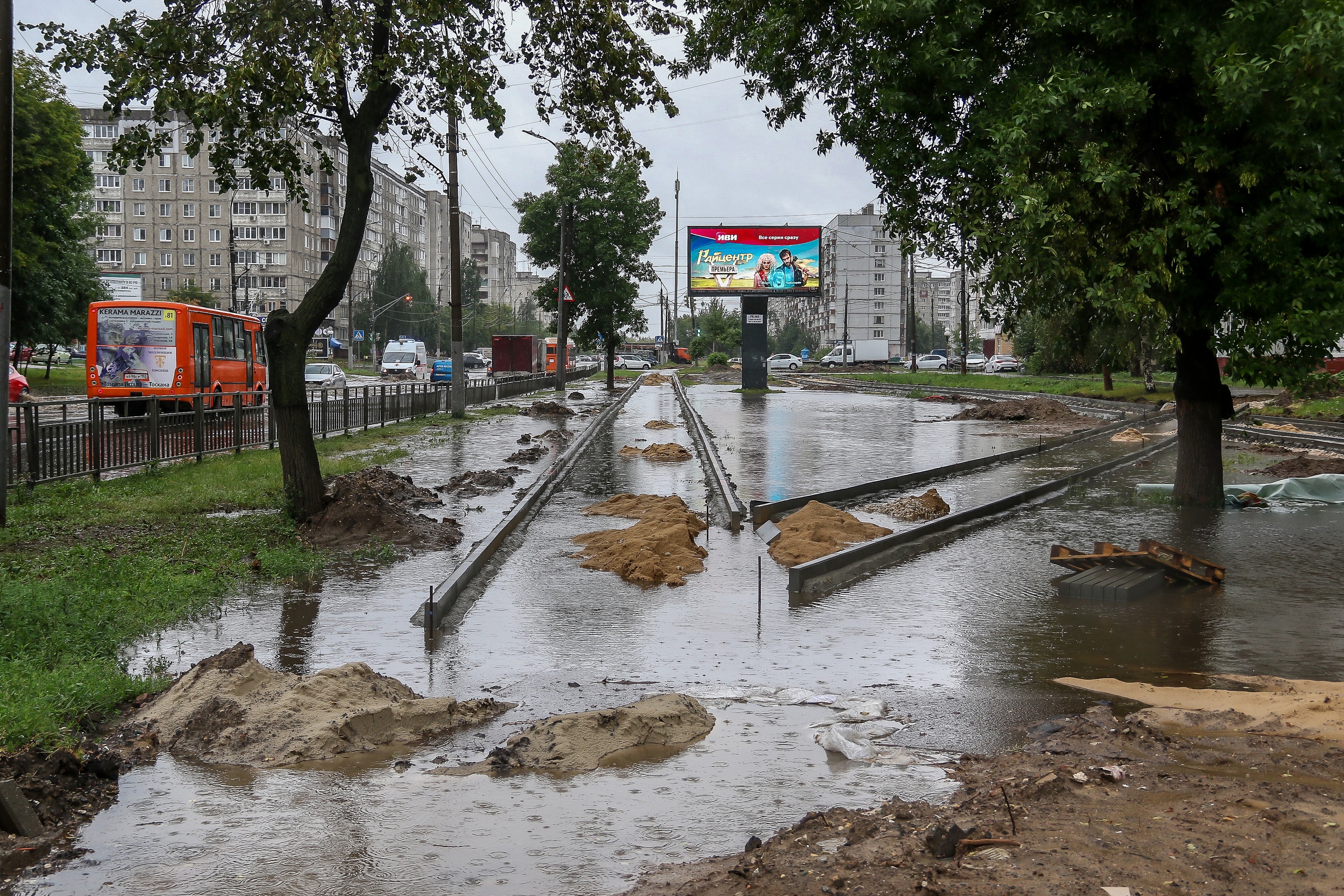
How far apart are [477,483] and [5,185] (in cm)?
729

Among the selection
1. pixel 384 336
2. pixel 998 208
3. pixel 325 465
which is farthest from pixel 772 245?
pixel 384 336

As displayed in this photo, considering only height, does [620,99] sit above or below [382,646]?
above

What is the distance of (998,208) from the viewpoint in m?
12.0

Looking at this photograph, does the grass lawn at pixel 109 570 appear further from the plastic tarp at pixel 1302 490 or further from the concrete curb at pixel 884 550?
the plastic tarp at pixel 1302 490

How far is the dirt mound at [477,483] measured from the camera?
51.7ft

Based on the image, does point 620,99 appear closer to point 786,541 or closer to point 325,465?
point 786,541

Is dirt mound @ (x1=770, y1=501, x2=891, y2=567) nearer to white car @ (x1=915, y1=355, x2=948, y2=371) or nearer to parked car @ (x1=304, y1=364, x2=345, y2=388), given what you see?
parked car @ (x1=304, y1=364, x2=345, y2=388)

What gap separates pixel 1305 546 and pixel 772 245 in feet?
148

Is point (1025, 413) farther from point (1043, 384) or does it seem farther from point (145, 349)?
point (145, 349)

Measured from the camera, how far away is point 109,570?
911 cm

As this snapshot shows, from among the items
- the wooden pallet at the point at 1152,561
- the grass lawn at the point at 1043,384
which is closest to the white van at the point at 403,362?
the grass lawn at the point at 1043,384

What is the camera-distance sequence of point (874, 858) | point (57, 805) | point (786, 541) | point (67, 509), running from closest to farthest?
point (874, 858) → point (57, 805) → point (786, 541) → point (67, 509)

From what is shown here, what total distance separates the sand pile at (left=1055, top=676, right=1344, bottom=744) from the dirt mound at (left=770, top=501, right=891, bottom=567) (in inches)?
171

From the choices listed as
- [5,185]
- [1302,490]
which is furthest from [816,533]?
[5,185]
